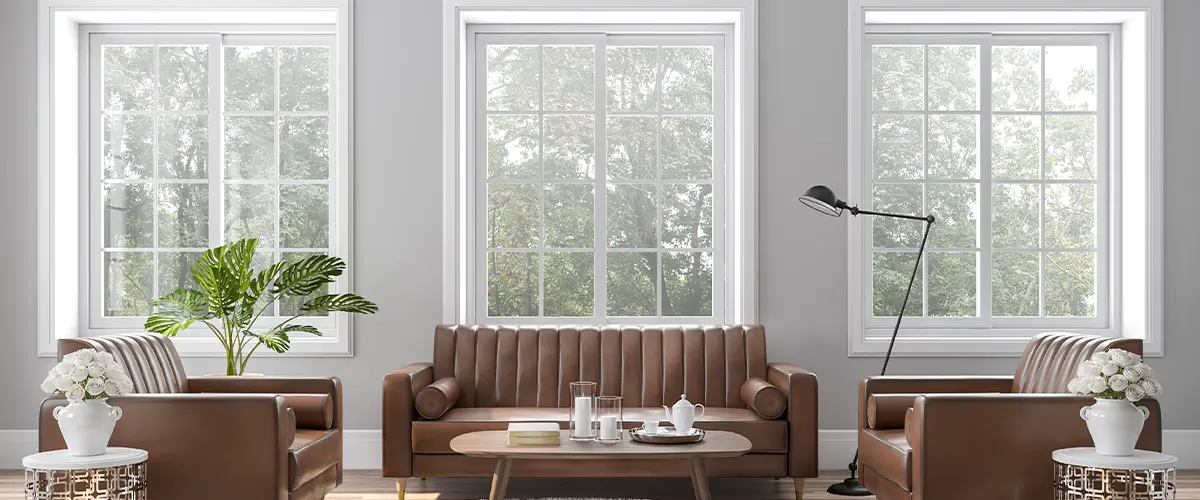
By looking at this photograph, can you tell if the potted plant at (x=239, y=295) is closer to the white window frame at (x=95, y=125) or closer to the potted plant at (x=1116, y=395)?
the white window frame at (x=95, y=125)

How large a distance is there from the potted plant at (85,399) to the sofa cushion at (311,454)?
64 cm

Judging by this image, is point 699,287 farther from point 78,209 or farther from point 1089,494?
point 78,209

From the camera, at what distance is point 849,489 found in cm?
454

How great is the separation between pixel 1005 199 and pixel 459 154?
3109mm

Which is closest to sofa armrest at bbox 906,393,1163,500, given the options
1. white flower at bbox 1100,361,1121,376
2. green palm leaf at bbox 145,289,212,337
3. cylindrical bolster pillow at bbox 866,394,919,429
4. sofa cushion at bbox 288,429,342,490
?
white flower at bbox 1100,361,1121,376

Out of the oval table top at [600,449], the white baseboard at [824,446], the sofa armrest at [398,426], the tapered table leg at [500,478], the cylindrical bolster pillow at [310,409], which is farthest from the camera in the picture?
the white baseboard at [824,446]

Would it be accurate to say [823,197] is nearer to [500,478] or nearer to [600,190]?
[600,190]

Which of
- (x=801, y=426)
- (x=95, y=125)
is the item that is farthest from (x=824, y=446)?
(x=95, y=125)

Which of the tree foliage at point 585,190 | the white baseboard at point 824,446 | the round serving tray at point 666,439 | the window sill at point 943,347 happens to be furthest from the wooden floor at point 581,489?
the tree foliage at point 585,190

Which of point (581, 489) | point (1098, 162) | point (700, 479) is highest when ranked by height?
point (1098, 162)

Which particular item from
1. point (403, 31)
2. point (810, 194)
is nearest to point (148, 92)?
point (403, 31)

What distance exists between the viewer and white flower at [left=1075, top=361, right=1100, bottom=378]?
3.35 m

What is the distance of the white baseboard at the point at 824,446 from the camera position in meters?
5.13

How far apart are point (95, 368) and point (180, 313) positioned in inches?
61.8
